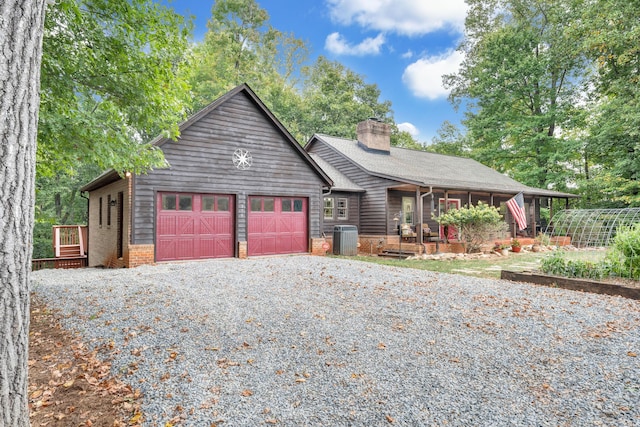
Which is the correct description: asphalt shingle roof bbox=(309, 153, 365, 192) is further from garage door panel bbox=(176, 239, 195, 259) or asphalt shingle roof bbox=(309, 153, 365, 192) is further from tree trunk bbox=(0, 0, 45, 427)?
tree trunk bbox=(0, 0, 45, 427)

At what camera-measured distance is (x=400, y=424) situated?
8.52 ft

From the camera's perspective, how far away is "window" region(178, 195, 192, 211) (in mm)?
10594

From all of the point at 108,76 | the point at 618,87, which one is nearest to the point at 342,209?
the point at 108,76


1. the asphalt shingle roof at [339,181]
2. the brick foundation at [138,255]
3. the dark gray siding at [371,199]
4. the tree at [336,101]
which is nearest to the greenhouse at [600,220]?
the dark gray siding at [371,199]

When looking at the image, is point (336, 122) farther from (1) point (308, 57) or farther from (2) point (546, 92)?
(2) point (546, 92)

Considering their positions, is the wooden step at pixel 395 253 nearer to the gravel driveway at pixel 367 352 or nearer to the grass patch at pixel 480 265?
the grass patch at pixel 480 265

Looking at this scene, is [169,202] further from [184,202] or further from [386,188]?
[386,188]

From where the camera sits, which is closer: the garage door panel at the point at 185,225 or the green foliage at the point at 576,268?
the green foliage at the point at 576,268

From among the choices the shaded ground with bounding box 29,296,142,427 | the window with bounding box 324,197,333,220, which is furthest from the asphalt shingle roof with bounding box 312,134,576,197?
the shaded ground with bounding box 29,296,142,427

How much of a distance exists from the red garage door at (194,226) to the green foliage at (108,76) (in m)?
3.27

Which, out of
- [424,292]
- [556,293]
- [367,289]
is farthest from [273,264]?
[556,293]

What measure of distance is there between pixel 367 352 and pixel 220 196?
28.5 feet

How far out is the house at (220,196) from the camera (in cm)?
1009

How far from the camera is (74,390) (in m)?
3.07
